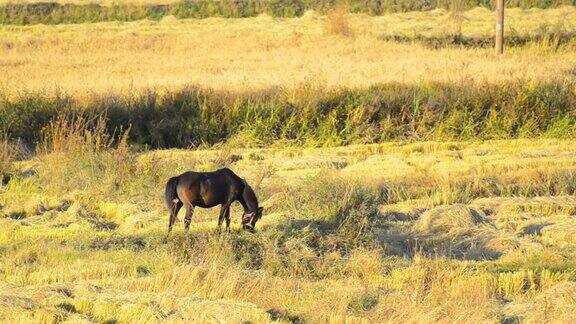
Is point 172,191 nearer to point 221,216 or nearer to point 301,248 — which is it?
point 221,216

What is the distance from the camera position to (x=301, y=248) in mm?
10742

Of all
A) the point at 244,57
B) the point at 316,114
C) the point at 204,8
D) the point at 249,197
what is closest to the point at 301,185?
the point at 249,197

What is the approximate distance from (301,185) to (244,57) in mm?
18369

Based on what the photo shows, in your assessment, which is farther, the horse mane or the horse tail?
the horse mane

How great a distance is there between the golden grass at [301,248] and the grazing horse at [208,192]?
306 millimetres

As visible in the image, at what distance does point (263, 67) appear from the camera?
28500mm

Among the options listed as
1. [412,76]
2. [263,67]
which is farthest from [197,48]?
[412,76]

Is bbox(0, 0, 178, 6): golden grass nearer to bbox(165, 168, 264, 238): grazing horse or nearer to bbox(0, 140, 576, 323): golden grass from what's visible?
bbox(0, 140, 576, 323): golden grass

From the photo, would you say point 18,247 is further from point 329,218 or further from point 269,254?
point 329,218

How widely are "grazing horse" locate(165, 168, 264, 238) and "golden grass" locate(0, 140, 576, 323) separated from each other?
0.31 metres

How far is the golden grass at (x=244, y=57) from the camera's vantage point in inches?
942

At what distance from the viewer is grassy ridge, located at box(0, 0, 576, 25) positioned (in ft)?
160

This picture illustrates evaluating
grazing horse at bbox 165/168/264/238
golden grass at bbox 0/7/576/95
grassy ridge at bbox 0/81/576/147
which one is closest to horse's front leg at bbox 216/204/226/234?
grazing horse at bbox 165/168/264/238

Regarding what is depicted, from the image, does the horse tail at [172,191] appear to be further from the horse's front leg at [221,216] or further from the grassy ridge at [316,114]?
the grassy ridge at [316,114]
